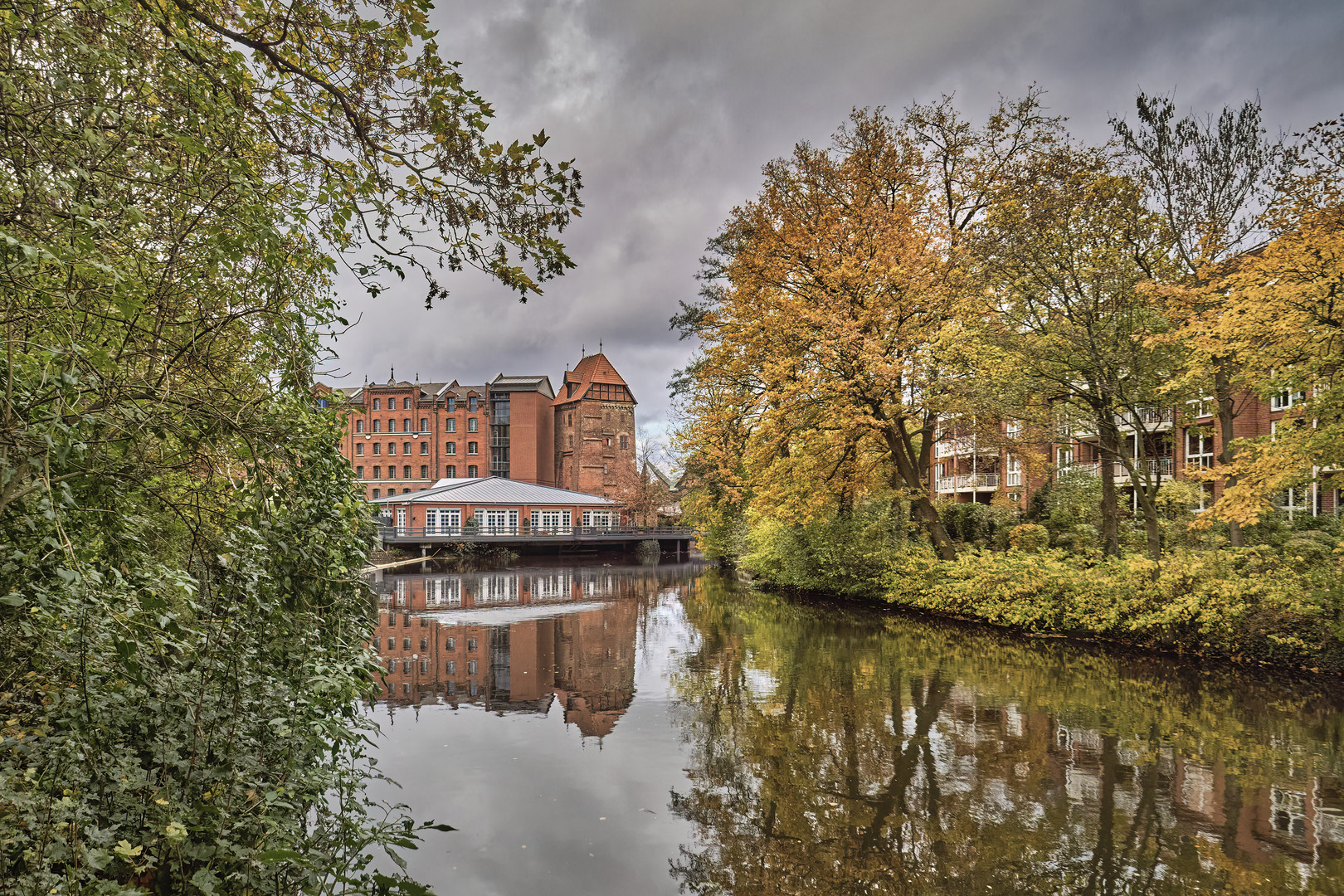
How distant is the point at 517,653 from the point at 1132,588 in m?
13.0

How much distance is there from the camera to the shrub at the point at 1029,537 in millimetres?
19875

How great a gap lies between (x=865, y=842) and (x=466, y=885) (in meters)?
3.40

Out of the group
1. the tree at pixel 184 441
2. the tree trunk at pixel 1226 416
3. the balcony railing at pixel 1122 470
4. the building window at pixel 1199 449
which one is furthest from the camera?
the building window at pixel 1199 449

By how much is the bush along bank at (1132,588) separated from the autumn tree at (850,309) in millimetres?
1524

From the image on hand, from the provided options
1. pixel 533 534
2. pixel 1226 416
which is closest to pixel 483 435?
pixel 533 534

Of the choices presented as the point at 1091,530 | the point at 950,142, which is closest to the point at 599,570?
the point at 1091,530

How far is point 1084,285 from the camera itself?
15867mm

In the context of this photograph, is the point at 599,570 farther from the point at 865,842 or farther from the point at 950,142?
the point at 865,842

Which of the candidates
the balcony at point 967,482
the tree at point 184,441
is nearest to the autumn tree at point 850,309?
the tree at point 184,441

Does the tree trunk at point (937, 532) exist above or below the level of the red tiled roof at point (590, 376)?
below

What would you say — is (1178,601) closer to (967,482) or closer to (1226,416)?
(1226,416)

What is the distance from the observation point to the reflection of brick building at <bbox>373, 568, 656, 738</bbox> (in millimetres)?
11062

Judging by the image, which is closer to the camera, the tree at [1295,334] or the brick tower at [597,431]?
the tree at [1295,334]

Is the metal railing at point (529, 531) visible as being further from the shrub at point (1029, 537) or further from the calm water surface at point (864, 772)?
the calm water surface at point (864, 772)
